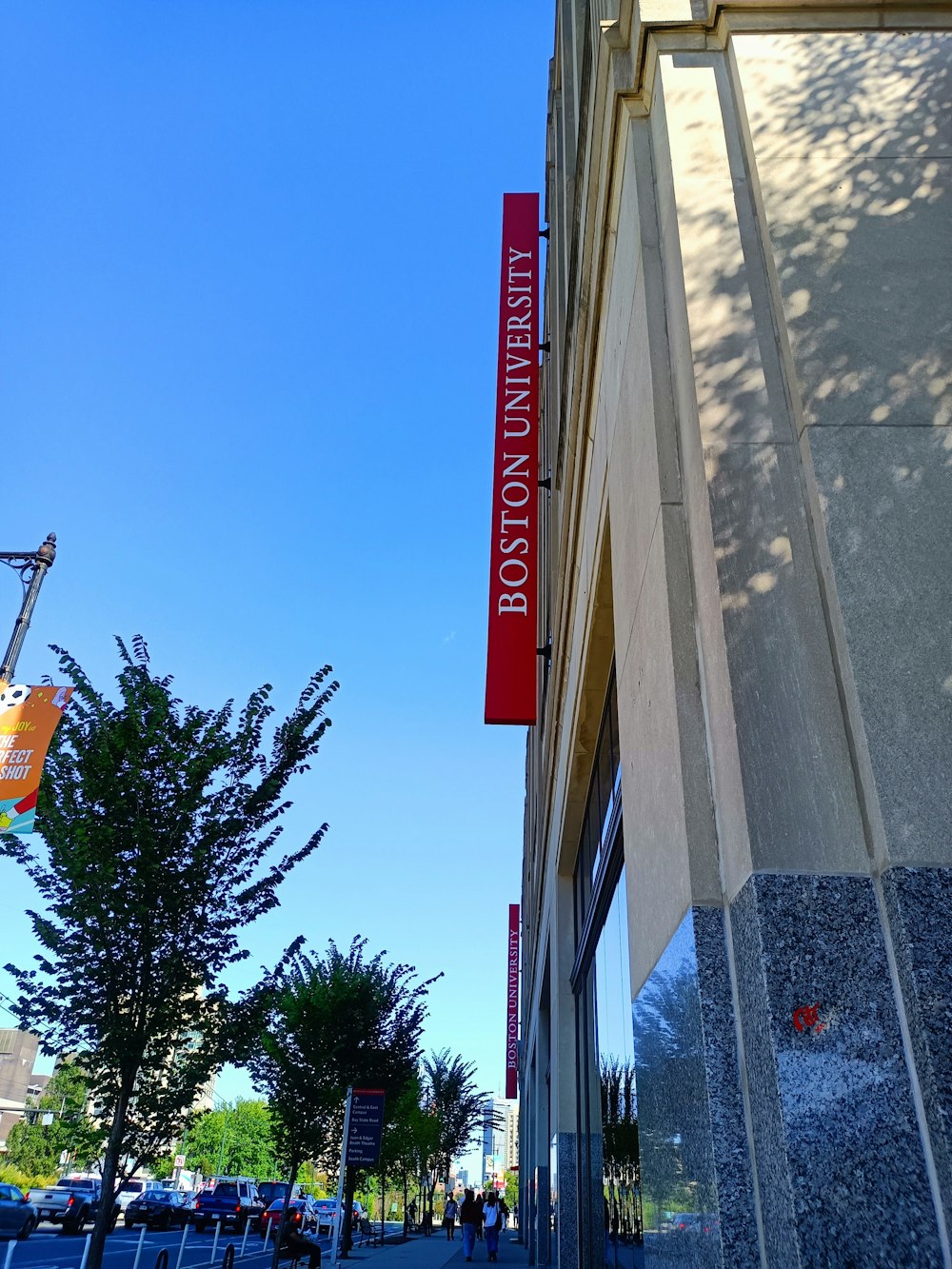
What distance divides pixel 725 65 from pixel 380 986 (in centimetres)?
2877

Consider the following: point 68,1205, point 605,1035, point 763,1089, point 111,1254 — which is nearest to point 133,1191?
point 68,1205

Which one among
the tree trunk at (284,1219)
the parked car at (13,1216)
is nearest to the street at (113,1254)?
the parked car at (13,1216)

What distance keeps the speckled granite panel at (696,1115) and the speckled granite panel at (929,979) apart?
591mm

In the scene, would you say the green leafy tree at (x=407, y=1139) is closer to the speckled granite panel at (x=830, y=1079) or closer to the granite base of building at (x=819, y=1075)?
the granite base of building at (x=819, y=1075)

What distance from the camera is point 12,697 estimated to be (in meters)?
11.1

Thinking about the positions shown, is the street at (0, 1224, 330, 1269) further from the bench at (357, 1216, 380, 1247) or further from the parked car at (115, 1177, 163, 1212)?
the bench at (357, 1216, 380, 1247)

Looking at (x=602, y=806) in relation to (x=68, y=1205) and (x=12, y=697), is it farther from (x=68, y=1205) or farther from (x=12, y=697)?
(x=68, y=1205)

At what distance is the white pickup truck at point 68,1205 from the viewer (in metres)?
32.2

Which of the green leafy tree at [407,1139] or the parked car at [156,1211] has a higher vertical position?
the green leafy tree at [407,1139]

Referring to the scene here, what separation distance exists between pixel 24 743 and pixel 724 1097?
31.3 feet

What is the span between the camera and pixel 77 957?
Answer: 33.0ft

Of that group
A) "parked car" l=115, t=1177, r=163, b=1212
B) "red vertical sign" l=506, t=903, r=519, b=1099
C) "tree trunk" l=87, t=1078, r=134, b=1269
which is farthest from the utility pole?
"red vertical sign" l=506, t=903, r=519, b=1099

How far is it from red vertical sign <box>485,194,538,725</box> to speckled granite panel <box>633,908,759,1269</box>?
10.5 metres

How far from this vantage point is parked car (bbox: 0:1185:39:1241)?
25.1 metres
